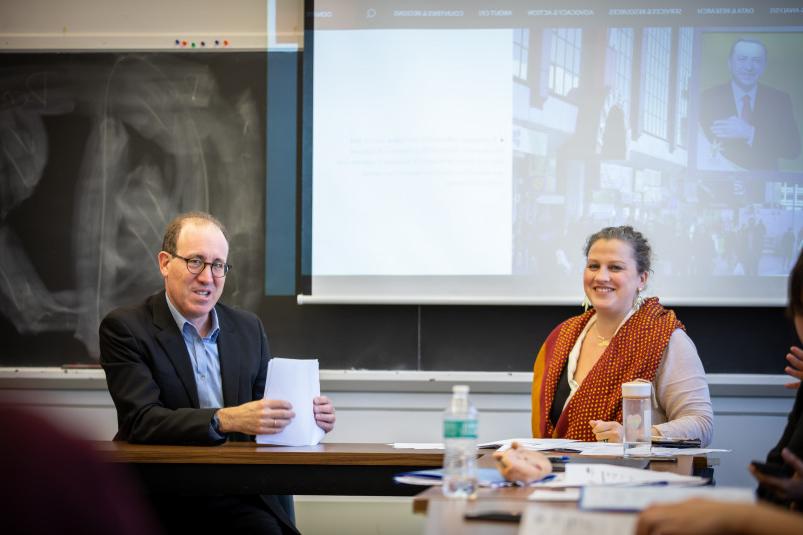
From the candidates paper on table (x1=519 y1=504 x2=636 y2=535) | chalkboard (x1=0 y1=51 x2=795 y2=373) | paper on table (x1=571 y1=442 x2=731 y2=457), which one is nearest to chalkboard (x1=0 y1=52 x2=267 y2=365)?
chalkboard (x1=0 y1=51 x2=795 y2=373)

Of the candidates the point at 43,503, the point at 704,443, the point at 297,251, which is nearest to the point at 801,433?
the point at 704,443

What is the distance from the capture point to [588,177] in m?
4.10

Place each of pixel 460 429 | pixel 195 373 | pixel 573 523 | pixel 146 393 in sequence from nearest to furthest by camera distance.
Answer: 1. pixel 573 523
2. pixel 460 429
3. pixel 146 393
4. pixel 195 373

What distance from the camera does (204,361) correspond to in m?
2.89

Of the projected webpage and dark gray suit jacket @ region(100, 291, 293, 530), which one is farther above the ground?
the projected webpage

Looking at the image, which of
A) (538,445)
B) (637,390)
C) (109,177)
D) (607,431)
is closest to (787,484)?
(637,390)

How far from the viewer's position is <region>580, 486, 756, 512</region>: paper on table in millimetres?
1352

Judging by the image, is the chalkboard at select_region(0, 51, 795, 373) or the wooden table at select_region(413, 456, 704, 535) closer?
the wooden table at select_region(413, 456, 704, 535)

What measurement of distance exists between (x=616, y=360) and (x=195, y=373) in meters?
1.36

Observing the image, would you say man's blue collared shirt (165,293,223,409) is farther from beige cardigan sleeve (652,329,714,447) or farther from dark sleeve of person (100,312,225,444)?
beige cardigan sleeve (652,329,714,447)

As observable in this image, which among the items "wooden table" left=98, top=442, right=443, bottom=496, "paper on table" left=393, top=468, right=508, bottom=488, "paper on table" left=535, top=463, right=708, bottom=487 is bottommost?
"wooden table" left=98, top=442, right=443, bottom=496

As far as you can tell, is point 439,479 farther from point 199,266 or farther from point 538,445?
point 199,266

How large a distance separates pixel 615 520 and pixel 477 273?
284cm

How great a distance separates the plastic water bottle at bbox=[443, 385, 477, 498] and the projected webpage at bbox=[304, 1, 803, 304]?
2350mm
